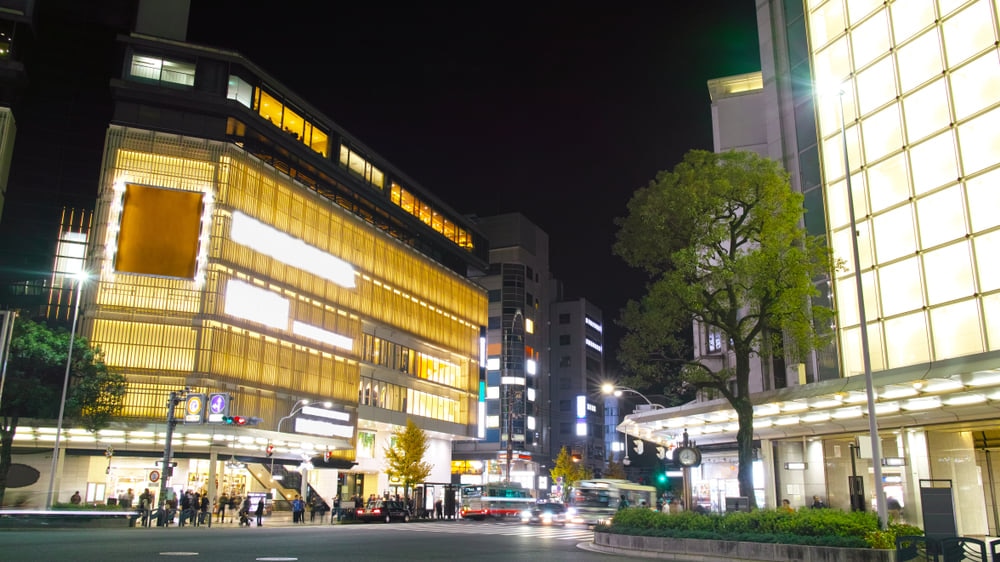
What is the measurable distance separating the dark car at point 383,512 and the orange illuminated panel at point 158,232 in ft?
64.8

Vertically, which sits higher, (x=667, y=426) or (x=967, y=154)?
(x=967, y=154)

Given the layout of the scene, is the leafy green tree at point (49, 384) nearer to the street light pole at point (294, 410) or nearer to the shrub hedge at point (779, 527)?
the street light pole at point (294, 410)

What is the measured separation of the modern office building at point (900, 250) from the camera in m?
28.1

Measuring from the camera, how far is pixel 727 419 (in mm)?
36750

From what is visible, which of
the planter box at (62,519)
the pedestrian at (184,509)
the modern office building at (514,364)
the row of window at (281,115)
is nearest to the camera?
Answer: the planter box at (62,519)

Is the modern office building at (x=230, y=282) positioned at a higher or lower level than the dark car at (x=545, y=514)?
higher

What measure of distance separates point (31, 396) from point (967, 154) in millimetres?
44716

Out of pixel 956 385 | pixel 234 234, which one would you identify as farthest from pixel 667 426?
pixel 234 234

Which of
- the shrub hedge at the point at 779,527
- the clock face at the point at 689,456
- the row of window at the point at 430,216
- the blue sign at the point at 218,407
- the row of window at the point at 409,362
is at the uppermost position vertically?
the row of window at the point at 430,216

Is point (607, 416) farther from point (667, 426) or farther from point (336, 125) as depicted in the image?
point (667, 426)

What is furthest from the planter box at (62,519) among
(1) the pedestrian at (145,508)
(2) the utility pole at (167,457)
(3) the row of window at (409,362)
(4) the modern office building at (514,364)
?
(4) the modern office building at (514,364)

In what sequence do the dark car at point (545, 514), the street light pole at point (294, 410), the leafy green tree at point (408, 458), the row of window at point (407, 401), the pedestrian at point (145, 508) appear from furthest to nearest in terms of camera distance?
the row of window at point (407, 401)
the leafy green tree at point (408, 458)
the street light pole at point (294, 410)
the dark car at point (545, 514)
the pedestrian at point (145, 508)

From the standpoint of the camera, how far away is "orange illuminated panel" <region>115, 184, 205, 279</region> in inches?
2016

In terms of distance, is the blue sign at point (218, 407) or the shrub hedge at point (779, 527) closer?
the shrub hedge at point (779, 527)
